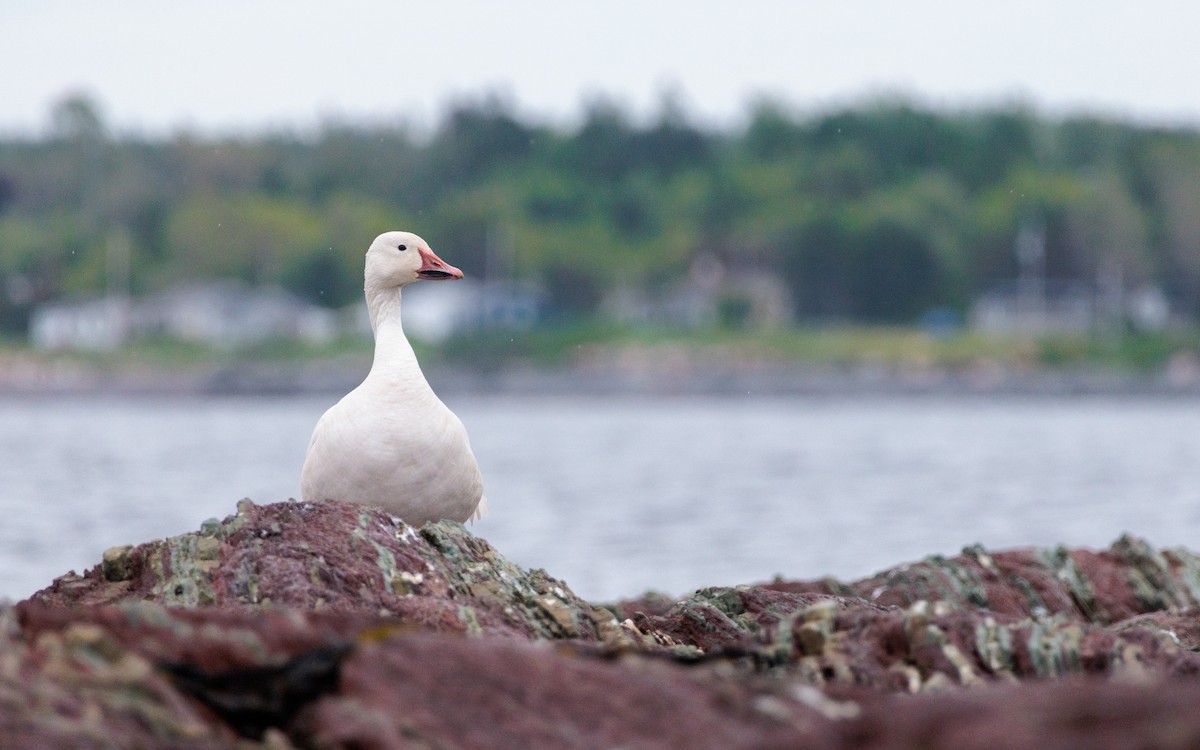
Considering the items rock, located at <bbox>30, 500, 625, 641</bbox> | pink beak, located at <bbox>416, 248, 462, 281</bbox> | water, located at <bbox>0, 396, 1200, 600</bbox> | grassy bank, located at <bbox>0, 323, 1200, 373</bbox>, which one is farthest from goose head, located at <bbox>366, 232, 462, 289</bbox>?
grassy bank, located at <bbox>0, 323, 1200, 373</bbox>

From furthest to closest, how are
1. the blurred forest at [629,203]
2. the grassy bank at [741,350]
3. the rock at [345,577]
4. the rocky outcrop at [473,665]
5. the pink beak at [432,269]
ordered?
the blurred forest at [629,203] → the grassy bank at [741,350] → the pink beak at [432,269] → the rock at [345,577] → the rocky outcrop at [473,665]

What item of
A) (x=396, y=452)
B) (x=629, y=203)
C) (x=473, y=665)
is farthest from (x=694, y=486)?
(x=629, y=203)

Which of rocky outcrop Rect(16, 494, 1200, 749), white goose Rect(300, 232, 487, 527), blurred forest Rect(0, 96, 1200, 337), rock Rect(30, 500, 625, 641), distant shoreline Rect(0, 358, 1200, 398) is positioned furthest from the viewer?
blurred forest Rect(0, 96, 1200, 337)

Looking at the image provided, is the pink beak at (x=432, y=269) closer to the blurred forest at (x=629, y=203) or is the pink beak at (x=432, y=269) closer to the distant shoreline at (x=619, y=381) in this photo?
the distant shoreline at (x=619, y=381)

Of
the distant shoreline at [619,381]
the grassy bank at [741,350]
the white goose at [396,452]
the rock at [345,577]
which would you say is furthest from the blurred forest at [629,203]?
the rock at [345,577]

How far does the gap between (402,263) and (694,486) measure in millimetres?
29030

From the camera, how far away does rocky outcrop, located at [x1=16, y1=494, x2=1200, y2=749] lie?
446 cm

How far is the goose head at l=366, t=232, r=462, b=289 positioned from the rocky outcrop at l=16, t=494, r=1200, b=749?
1638 mm

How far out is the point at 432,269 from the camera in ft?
29.0

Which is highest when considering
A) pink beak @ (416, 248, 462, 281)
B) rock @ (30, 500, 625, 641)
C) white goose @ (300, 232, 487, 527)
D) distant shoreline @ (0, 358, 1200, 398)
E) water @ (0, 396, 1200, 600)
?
pink beak @ (416, 248, 462, 281)

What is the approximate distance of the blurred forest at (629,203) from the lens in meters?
102

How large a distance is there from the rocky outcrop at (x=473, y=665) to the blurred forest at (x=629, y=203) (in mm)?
92695

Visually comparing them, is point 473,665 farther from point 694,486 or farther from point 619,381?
point 619,381

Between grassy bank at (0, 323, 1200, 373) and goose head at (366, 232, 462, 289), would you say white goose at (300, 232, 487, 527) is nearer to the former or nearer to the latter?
goose head at (366, 232, 462, 289)
